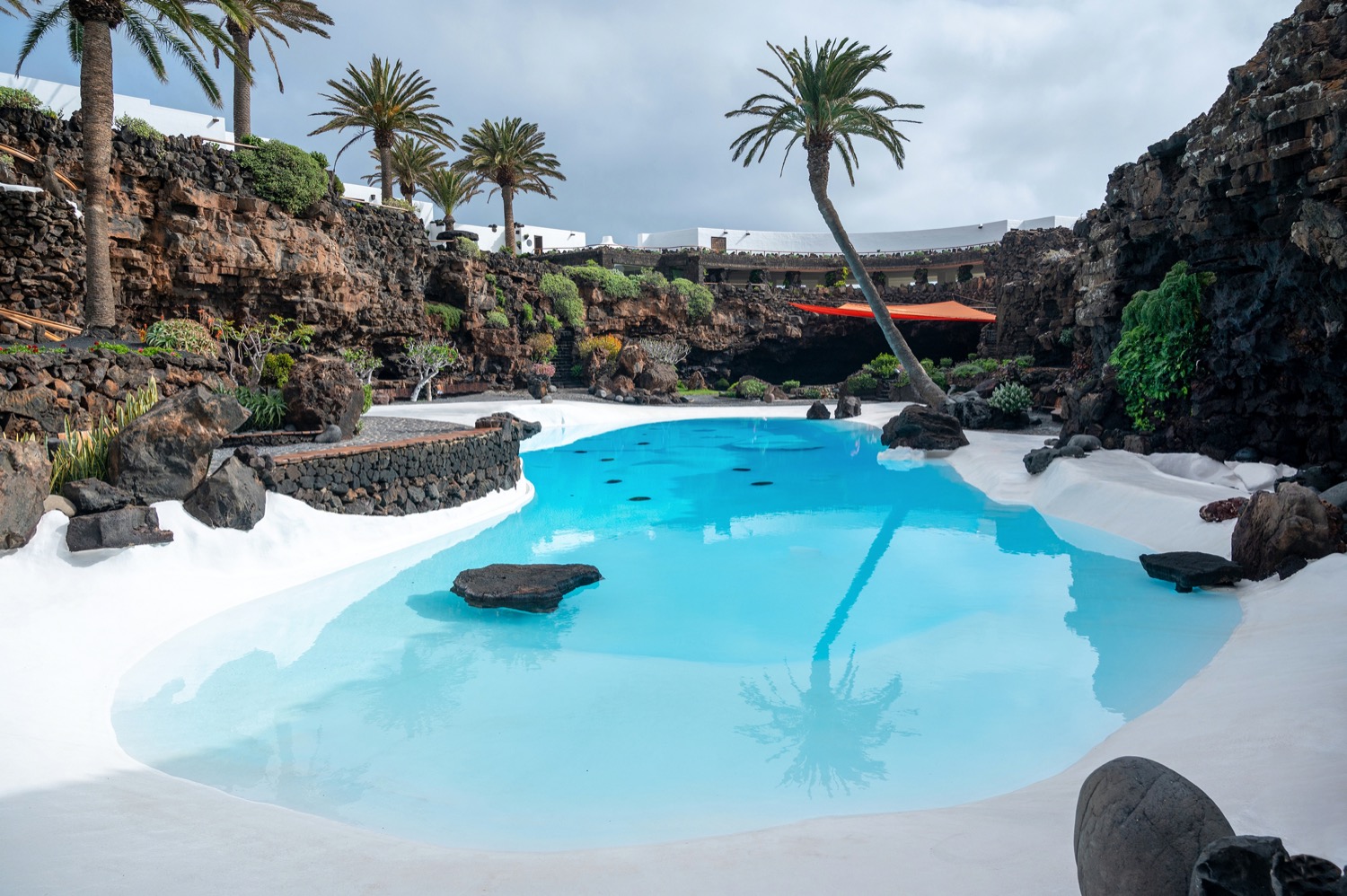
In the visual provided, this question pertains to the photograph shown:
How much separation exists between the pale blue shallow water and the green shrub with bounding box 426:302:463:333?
20.3 m

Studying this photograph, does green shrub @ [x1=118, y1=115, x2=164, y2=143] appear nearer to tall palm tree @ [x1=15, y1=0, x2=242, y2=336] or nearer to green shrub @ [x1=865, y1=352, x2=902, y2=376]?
tall palm tree @ [x1=15, y1=0, x2=242, y2=336]

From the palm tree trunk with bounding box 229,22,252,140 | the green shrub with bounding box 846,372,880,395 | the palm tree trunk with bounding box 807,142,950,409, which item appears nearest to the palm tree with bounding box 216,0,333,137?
the palm tree trunk with bounding box 229,22,252,140

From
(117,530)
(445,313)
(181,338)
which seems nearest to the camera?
(117,530)

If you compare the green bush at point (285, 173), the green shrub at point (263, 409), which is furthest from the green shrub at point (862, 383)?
the green shrub at point (263, 409)

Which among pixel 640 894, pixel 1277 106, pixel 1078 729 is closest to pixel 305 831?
pixel 640 894

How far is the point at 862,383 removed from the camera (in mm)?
34094

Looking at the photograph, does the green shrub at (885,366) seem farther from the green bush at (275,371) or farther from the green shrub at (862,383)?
the green bush at (275,371)

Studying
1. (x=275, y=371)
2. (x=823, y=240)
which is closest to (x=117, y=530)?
(x=275, y=371)

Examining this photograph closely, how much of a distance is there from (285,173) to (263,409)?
12.4 m

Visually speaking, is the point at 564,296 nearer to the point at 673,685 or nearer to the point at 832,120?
the point at 832,120

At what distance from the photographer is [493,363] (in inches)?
1240

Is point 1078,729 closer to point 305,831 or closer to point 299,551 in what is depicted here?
point 305,831

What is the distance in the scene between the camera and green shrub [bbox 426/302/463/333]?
95.0ft

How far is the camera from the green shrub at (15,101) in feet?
54.0
